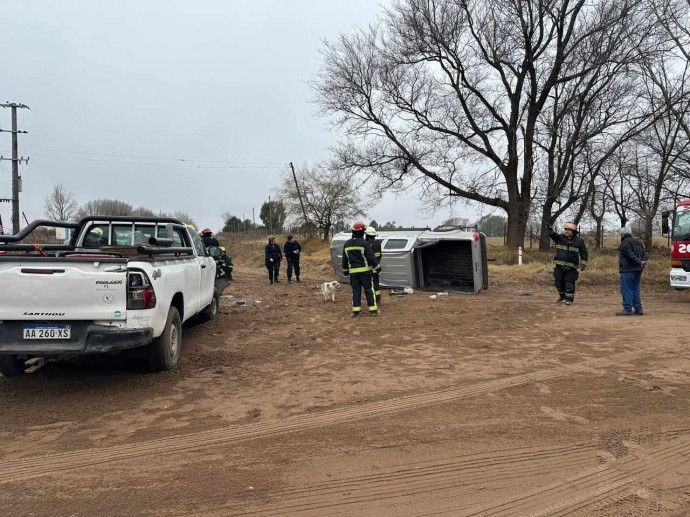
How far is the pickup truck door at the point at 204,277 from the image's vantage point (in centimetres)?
738

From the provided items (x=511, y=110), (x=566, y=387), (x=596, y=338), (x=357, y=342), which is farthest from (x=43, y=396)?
(x=511, y=110)

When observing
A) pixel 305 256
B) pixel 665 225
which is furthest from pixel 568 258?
pixel 305 256

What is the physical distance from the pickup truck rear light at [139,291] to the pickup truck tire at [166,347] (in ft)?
2.11

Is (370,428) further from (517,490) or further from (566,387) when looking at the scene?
(566,387)

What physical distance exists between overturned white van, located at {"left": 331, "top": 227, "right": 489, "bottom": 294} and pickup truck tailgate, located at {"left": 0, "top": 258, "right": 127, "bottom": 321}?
9.47 metres

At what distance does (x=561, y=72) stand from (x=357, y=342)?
22.3m

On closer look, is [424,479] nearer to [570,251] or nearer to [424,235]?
[570,251]

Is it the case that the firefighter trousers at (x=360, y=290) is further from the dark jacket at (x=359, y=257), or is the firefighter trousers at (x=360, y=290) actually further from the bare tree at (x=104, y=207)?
the bare tree at (x=104, y=207)

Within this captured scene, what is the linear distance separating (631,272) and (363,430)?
25.7 ft

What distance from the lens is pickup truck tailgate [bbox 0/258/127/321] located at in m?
4.62

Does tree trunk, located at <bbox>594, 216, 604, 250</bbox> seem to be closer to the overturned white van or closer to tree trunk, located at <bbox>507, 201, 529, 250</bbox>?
tree trunk, located at <bbox>507, 201, 529, 250</bbox>

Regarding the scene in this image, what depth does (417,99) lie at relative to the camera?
25.7m

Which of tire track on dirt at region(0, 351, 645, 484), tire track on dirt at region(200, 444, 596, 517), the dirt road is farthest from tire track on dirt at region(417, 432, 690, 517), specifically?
tire track on dirt at region(0, 351, 645, 484)

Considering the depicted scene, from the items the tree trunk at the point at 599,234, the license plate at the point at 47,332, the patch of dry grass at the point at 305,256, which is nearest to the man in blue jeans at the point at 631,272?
the license plate at the point at 47,332
